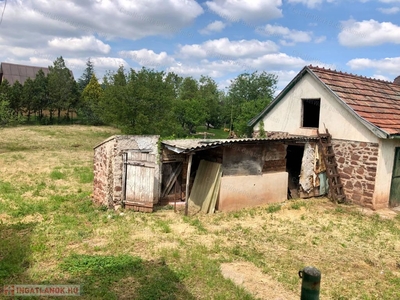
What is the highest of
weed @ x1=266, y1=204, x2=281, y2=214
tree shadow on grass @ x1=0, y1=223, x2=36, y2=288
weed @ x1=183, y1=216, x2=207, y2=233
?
weed @ x1=266, y1=204, x2=281, y2=214

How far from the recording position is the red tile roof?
11352mm

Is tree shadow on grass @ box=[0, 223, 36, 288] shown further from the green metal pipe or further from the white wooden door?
the green metal pipe

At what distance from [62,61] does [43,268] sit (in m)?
38.0

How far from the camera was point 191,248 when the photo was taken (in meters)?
7.23

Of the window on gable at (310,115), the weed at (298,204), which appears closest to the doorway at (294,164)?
the window on gable at (310,115)

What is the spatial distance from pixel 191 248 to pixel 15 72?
170ft

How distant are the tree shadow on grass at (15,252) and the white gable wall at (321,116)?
10.7m

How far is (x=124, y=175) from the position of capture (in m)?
9.85

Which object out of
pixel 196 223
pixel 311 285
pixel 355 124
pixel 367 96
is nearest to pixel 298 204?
pixel 355 124

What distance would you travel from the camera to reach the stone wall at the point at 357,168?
36.2 ft

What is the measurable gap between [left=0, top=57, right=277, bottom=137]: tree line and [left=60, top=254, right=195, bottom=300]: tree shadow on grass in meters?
13.2

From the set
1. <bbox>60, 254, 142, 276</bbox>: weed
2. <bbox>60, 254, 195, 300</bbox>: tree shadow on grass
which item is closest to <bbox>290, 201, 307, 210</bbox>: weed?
<bbox>60, 254, 195, 300</bbox>: tree shadow on grass

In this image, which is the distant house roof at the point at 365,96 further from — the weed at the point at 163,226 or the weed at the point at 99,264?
the weed at the point at 99,264

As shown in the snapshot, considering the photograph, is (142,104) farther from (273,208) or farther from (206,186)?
(273,208)
